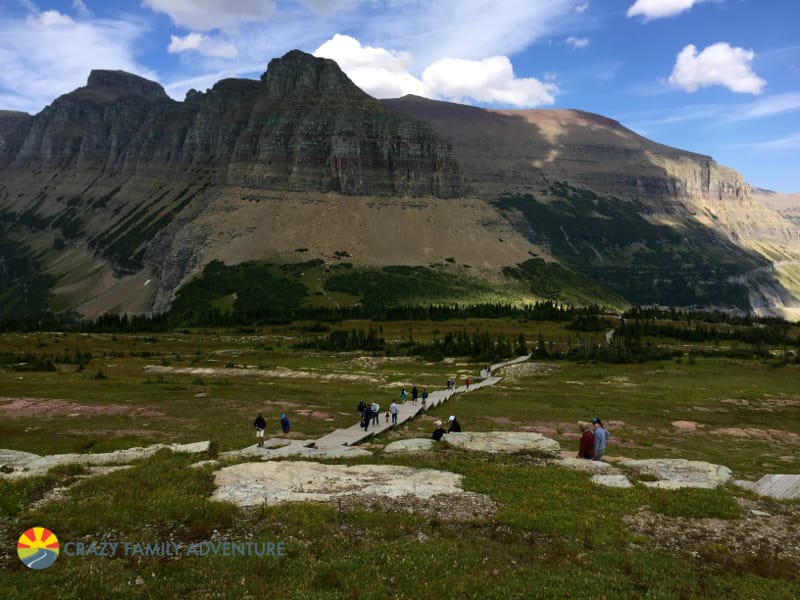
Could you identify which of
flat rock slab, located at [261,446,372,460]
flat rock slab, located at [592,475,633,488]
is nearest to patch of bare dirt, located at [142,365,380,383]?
flat rock slab, located at [261,446,372,460]

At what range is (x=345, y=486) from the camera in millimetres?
25781

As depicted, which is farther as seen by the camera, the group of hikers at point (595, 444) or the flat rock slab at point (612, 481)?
the group of hikers at point (595, 444)

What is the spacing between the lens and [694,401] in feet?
244

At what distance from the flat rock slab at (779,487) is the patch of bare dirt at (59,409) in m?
50.6

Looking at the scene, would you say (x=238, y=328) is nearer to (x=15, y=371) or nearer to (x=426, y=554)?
(x=15, y=371)

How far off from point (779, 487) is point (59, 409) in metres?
62.7

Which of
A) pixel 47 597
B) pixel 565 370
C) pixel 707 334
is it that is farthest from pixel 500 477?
pixel 707 334

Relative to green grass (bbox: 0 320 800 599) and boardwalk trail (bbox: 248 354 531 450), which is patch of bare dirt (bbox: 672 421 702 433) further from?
boardwalk trail (bbox: 248 354 531 450)

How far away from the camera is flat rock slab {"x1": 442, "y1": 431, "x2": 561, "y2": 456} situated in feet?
119

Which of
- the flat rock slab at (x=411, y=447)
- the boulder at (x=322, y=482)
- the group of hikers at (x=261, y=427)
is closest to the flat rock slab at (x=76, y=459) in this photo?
the group of hikers at (x=261, y=427)

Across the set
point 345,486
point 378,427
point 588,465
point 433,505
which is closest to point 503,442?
point 588,465

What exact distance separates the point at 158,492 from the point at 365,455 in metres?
13.2

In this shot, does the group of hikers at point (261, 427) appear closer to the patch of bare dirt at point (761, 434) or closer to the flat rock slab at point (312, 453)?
the flat rock slab at point (312, 453)

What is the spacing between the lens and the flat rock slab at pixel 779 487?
87.5 ft
